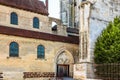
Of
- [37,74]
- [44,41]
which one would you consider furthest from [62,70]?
[44,41]

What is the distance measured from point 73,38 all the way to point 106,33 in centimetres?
609

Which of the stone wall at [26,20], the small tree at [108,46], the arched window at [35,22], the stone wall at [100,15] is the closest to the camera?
the small tree at [108,46]

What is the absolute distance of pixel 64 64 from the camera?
22.9 meters

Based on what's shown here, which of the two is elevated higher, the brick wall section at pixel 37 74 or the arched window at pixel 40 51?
the arched window at pixel 40 51

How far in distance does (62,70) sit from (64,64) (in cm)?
80

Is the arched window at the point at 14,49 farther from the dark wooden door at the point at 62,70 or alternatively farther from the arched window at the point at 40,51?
the dark wooden door at the point at 62,70

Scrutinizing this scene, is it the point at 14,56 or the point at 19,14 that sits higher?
the point at 19,14

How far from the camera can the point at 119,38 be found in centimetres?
1702

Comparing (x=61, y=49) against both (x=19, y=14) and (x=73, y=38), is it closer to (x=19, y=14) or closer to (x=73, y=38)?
(x=73, y=38)

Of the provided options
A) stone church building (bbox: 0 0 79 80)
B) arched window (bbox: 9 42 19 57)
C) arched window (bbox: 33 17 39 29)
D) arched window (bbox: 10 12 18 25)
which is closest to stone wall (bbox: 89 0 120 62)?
stone church building (bbox: 0 0 79 80)

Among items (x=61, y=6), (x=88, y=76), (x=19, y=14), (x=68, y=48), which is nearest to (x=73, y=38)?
(x=68, y=48)

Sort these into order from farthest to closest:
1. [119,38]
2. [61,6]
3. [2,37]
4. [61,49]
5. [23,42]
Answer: [61,6] < [61,49] < [23,42] < [2,37] < [119,38]

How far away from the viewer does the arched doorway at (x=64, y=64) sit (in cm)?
2244

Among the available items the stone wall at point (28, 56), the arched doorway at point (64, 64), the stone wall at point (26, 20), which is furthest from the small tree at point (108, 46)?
the stone wall at point (26, 20)
